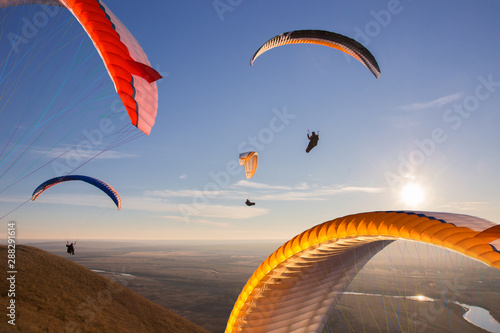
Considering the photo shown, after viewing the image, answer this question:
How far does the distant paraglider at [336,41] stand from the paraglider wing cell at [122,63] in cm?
833

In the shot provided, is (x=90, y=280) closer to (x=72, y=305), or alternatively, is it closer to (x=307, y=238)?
(x=72, y=305)

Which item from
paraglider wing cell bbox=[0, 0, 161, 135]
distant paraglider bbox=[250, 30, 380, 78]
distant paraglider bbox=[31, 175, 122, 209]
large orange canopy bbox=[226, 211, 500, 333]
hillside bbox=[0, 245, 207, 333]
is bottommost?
hillside bbox=[0, 245, 207, 333]

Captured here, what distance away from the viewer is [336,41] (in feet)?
44.0

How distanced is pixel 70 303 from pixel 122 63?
24.0 meters

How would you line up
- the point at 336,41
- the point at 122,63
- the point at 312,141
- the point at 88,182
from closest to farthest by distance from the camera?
1. the point at 122,63
2. the point at 336,41
3. the point at 312,141
4. the point at 88,182

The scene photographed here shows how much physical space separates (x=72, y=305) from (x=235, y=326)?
20663 mm

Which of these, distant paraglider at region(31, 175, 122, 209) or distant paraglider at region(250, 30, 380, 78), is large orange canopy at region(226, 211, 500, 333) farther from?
distant paraglider at region(31, 175, 122, 209)

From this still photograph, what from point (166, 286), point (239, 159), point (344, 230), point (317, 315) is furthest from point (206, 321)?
point (344, 230)

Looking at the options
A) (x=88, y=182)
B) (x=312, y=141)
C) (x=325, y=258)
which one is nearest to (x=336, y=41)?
(x=312, y=141)

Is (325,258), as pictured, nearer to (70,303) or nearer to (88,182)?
(88,182)

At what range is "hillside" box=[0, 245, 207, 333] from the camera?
63.2 ft

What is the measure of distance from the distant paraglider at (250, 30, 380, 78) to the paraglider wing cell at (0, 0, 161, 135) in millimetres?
8330

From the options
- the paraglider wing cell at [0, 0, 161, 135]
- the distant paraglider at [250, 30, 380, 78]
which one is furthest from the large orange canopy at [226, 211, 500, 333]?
the distant paraglider at [250, 30, 380, 78]

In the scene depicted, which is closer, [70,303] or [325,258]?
[325,258]
